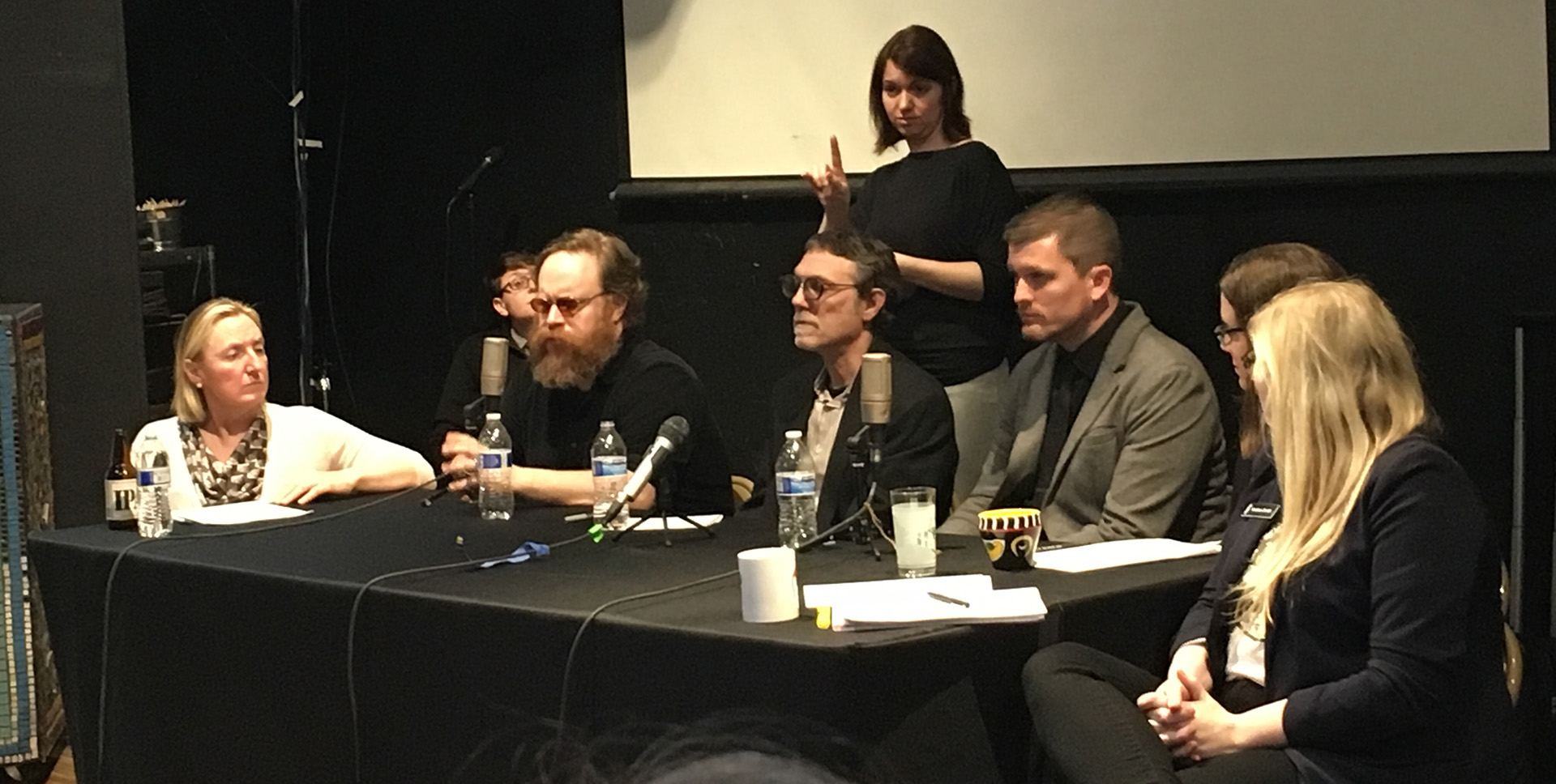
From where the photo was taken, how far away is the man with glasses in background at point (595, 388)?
11.3 ft

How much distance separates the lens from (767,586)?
240 cm

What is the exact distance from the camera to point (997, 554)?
2742mm

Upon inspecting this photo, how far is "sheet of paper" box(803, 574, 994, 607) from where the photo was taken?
250 cm

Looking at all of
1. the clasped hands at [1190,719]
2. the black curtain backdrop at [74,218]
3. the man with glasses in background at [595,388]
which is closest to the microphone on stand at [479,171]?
the black curtain backdrop at [74,218]

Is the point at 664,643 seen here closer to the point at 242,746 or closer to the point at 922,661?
the point at 922,661

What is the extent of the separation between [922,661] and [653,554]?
29.3 inches

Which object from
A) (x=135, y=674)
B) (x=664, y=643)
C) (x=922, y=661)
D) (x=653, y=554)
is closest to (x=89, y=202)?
(x=135, y=674)

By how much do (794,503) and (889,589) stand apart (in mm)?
464

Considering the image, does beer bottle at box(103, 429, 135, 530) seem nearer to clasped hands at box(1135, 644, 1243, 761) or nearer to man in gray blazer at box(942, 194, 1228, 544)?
man in gray blazer at box(942, 194, 1228, 544)

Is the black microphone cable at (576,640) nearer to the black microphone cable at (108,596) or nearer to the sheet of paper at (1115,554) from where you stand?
the sheet of paper at (1115,554)

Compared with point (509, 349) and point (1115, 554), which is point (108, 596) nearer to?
point (509, 349)

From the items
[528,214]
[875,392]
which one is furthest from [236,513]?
[528,214]

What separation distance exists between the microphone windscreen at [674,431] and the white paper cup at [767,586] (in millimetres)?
531

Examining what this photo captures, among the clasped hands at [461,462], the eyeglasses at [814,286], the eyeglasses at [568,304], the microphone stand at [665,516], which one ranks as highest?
the eyeglasses at [814,286]
